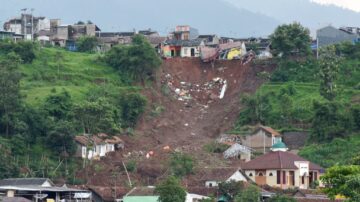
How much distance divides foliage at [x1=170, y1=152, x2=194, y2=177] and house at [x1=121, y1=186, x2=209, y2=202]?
193 inches

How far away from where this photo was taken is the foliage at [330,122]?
257ft

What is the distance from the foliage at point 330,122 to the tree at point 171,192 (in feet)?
A: 55.0

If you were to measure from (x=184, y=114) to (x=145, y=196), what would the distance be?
23038 millimetres

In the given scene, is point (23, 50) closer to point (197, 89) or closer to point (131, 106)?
point (131, 106)

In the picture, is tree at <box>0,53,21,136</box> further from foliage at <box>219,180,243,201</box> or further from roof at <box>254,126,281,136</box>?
roof at <box>254,126,281,136</box>

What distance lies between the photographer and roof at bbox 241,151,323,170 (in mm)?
73625

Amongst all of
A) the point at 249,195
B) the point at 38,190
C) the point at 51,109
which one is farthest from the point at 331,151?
the point at 38,190

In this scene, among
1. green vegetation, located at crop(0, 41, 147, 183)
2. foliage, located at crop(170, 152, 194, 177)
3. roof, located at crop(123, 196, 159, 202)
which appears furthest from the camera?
green vegetation, located at crop(0, 41, 147, 183)

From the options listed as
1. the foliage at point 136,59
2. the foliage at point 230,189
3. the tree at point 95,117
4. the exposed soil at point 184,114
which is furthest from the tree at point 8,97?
the foliage at point 230,189

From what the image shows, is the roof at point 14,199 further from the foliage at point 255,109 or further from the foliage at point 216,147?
the foliage at point 255,109

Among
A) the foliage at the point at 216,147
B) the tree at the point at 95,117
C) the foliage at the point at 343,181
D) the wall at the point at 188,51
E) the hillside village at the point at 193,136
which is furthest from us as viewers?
the wall at the point at 188,51

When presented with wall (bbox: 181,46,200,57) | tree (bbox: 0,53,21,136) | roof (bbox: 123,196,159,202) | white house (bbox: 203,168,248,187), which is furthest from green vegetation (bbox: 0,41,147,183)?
wall (bbox: 181,46,200,57)

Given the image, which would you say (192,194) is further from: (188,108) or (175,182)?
(188,108)

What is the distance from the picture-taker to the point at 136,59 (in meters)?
89.9
